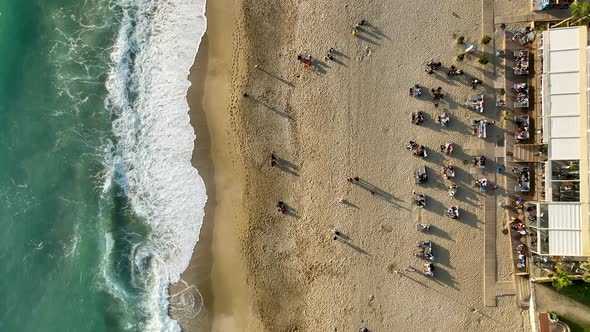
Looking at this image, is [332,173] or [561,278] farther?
[332,173]

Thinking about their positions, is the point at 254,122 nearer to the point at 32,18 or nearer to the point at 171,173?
the point at 171,173

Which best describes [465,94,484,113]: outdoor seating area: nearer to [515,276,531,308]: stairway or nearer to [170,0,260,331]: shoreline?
[515,276,531,308]: stairway

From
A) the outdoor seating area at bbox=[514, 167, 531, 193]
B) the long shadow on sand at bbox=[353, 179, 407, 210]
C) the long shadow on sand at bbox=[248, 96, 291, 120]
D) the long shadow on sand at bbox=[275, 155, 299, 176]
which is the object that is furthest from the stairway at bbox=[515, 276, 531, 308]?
the long shadow on sand at bbox=[248, 96, 291, 120]

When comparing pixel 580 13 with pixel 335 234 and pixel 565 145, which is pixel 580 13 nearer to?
pixel 565 145

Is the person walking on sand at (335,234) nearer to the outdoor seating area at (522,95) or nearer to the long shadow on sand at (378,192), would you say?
the long shadow on sand at (378,192)

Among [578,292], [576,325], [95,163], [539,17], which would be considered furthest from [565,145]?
[95,163]

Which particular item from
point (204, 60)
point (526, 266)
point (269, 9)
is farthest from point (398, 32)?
point (526, 266)
